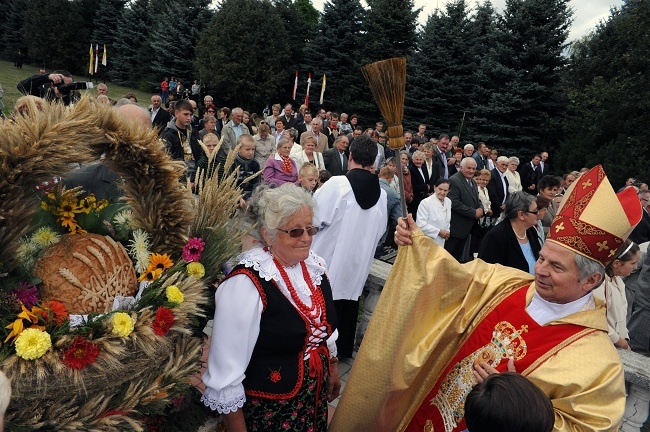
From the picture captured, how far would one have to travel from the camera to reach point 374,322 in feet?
8.86

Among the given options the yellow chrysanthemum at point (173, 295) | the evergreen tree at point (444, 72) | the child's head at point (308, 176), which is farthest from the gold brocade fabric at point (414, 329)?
the evergreen tree at point (444, 72)

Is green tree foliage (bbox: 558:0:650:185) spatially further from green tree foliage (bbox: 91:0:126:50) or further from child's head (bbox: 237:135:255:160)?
green tree foliage (bbox: 91:0:126:50)

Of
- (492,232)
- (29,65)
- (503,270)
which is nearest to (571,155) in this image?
(492,232)

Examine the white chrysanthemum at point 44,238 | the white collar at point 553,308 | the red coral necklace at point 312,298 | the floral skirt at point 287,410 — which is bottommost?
the floral skirt at point 287,410

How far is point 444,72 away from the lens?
2645 centimetres

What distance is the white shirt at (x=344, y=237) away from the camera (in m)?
4.32

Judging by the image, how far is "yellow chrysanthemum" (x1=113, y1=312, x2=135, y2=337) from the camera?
1596 millimetres

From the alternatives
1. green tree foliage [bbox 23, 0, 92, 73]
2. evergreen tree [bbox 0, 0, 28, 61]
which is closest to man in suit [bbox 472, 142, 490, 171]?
green tree foliage [bbox 23, 0, 92, 73]

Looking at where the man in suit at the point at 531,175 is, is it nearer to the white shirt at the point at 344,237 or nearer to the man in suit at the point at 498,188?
the man in suit at the point at 498,188

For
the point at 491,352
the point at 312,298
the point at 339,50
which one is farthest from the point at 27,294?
the point at 339,50

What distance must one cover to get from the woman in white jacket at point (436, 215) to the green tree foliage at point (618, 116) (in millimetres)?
15440

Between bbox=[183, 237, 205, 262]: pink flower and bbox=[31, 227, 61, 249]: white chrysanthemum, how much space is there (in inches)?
19.1

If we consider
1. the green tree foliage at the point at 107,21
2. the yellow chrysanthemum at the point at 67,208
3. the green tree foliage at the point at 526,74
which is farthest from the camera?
the green tree foliage at the point at 107,21

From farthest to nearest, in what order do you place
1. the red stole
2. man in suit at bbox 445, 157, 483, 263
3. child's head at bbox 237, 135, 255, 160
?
man in suit at bbox 445, 157, 483, 263 → child's head at bbox 237, 135, 255, 160 → the red stole
